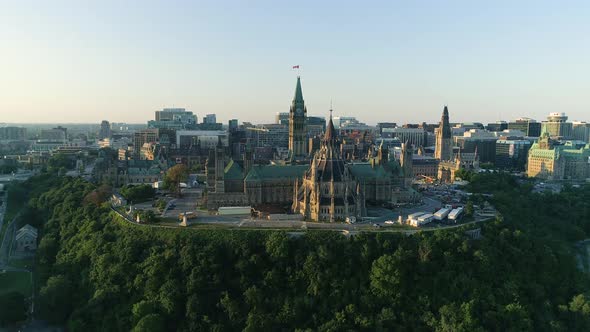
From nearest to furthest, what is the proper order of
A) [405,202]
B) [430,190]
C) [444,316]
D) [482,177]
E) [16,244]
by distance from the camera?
[444,316] → [16,244] → [405,202] → [430,190] → [482,177]

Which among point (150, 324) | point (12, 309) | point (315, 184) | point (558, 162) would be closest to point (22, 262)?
point (12, 309)

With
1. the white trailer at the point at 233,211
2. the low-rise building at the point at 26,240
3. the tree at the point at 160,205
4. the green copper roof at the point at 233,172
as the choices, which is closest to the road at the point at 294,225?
the white trailer at the point at 233,211

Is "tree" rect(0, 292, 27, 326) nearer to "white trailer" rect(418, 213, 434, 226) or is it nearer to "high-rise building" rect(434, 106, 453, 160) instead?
"white trailer" rect(418, 213, 434, 226)

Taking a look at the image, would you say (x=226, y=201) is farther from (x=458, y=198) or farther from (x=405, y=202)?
(x=458, y=198)

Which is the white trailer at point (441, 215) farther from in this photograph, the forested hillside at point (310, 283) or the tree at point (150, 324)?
the tree at point (150, 324)

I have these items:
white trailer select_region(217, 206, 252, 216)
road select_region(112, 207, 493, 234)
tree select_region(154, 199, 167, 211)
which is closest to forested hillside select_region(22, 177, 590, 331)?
road select_region(112, 207, 493, 234)

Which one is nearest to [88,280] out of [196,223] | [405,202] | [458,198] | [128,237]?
[128,237]
